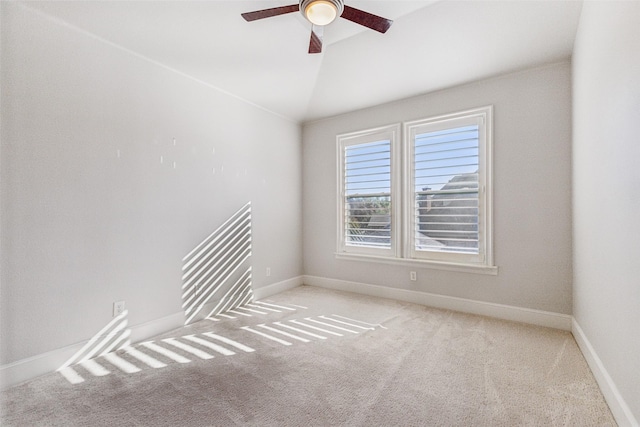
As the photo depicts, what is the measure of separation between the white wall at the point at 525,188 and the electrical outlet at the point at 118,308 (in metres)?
3.10

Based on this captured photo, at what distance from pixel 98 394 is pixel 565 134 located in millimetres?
4314

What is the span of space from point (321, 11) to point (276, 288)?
11.0ft

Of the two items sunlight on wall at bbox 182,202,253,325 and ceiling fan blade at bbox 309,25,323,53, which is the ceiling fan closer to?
ceiling fan blade at bbox 309,25,323,53

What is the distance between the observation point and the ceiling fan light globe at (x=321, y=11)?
1.75 m

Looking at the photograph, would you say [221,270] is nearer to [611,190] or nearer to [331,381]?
[331,381]

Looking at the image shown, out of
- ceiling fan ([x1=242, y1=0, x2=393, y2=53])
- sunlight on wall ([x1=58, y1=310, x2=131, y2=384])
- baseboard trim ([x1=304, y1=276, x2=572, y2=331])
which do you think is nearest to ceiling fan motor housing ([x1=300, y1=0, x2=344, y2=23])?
ceiling fan ([x1=242, y1=0, x2=393, y2=53])

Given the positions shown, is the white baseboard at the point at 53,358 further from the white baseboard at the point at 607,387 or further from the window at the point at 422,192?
the white baseboard at the point at 607,387

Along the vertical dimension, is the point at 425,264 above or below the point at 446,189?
below

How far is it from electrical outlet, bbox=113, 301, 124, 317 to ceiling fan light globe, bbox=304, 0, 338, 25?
Answer: 2736mm

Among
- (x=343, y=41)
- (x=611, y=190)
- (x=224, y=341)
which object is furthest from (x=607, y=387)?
(x=343, y=41)

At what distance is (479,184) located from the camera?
3141 millimetres

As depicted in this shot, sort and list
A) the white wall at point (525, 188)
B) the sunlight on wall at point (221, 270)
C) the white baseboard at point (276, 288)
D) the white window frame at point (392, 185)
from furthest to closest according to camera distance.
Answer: the white baseboard at point (276, 288)
the white window frame at point (392, 185)
the sunlight on wall at point (221, 270)
the white wall at point (525, 188)

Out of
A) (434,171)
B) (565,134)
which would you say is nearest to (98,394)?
(434,171)

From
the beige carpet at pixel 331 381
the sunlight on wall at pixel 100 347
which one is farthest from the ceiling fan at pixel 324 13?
the sunlight on wall at pixel 100 347
